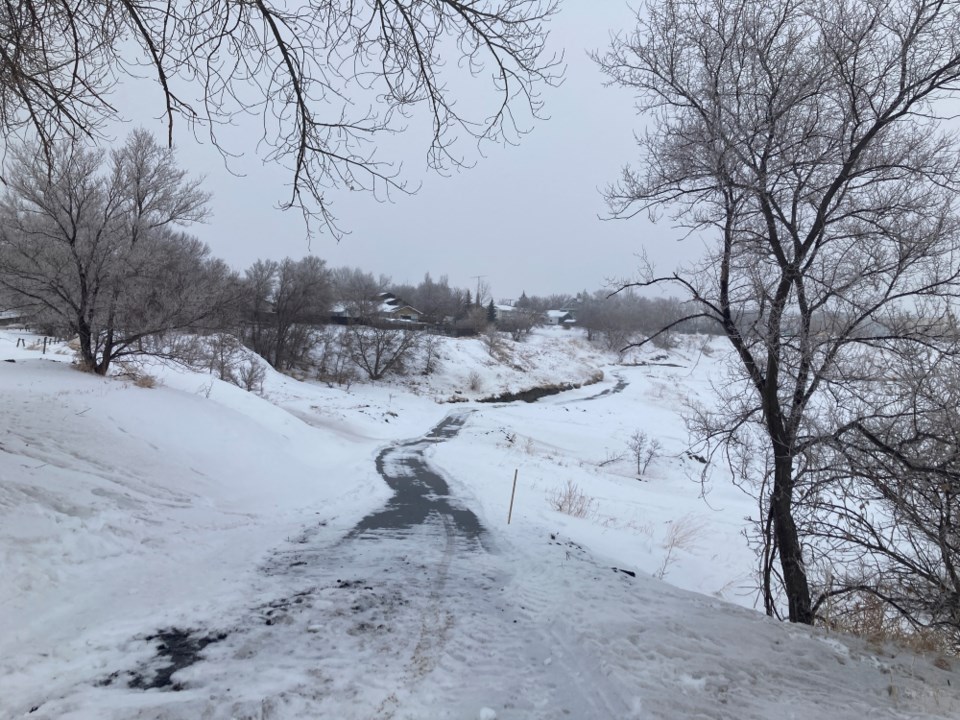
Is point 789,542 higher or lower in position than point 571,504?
higher

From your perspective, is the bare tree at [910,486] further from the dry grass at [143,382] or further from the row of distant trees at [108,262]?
the dry grass at [143,382]

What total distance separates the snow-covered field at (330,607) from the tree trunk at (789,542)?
87cm

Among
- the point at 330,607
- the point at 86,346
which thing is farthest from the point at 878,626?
the point at 86,346

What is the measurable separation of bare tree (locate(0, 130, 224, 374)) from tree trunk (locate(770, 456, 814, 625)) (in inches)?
577

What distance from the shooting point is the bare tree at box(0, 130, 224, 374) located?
43.3 feet

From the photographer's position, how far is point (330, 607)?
4289mm

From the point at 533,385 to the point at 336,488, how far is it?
41.1 m

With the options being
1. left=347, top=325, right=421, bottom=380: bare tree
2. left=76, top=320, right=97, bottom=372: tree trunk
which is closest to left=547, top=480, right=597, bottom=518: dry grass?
left=76, top=320, right=97, bottom=372: tree trunk

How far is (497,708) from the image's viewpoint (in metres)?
2.99

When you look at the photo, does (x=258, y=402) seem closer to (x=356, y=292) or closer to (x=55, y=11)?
(x=55, y=11)

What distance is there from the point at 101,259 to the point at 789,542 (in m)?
16.6

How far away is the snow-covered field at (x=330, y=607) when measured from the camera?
10.00 feet

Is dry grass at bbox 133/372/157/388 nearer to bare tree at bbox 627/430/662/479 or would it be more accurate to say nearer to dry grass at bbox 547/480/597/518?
dry grass at bbox 547/480/597/518

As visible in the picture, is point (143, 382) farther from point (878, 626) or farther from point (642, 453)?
point (642, 453)
